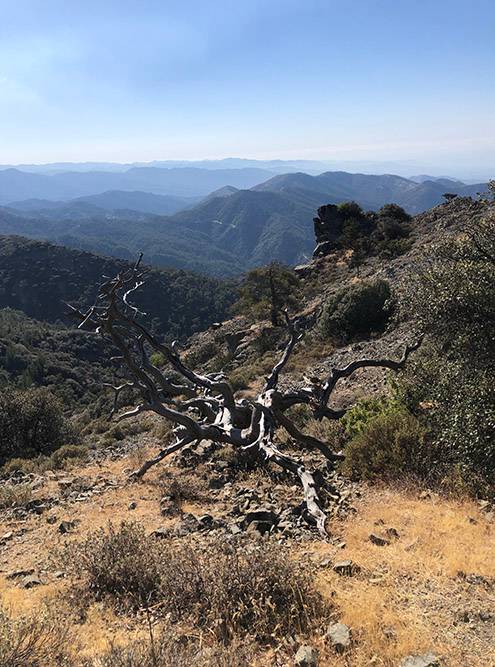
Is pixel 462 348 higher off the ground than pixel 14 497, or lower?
higher

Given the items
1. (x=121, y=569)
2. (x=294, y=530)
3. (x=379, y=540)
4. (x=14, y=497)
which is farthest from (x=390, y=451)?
(x=14, y=497)

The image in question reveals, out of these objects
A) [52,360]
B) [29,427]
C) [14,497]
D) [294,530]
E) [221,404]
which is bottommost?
[52,360]

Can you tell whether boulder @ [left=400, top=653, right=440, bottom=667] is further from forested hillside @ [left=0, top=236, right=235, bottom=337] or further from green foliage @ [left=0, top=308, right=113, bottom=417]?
forested hillside @ [left=0, top=236, right=235, bottom=337]

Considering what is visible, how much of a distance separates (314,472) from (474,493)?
248 cm

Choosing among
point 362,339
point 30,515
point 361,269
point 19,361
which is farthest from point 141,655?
point 19,361

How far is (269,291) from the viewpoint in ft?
102

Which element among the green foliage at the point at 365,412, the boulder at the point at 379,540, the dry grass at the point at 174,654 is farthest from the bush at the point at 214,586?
the green foliage at the point at 365,412

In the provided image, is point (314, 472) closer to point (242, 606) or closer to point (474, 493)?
point (474, 493)

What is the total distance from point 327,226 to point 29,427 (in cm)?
4217

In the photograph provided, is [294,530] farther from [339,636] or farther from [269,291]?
[269,291]

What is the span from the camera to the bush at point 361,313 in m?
19.9

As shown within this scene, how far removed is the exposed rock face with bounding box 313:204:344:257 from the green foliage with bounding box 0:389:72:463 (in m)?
38.5

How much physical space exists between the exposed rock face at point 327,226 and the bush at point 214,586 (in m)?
46.4

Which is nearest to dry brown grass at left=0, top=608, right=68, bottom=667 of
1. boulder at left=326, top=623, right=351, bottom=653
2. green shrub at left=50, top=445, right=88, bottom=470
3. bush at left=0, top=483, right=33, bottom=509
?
boulder at left=326, top=623, right=351, bottom=653
